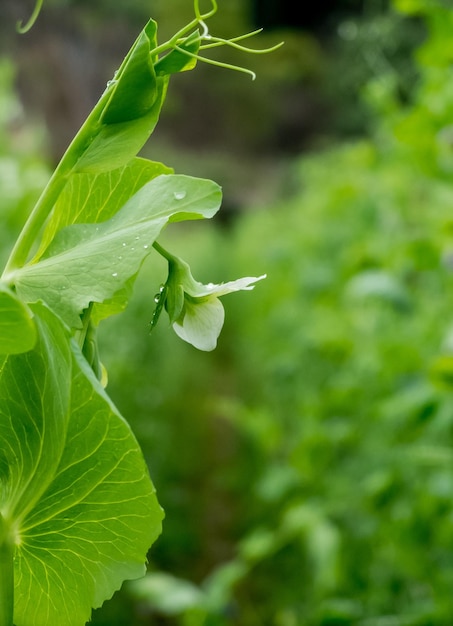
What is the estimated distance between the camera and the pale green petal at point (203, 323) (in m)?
0.32

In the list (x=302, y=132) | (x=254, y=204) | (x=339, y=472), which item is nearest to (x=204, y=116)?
(x=302, y=132)

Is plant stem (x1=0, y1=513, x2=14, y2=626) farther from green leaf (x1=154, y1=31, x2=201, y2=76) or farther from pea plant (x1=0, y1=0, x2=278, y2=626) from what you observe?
green leaf (x1=154, y1=31, x2=201, y2=76)

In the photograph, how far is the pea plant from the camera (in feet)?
0.90

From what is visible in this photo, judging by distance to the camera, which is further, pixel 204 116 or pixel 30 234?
pixel 204 116

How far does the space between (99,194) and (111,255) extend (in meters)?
0.05

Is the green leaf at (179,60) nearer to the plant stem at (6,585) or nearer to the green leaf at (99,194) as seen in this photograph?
the green leaf at (99,194)

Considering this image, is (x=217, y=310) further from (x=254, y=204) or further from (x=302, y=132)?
(x=254, y=204)

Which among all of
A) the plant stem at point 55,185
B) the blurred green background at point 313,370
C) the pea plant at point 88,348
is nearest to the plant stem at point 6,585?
the pea plant at point 88,348

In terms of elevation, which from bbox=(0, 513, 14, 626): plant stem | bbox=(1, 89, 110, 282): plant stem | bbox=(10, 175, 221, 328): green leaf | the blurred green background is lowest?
the blurred green background

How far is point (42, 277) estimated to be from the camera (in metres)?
0.29

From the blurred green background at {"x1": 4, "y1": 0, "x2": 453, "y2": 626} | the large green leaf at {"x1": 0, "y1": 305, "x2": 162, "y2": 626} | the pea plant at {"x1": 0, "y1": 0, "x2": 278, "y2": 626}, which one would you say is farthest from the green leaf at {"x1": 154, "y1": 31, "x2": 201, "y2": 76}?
→ the blurred green background at {"x1": 4, "y1": 0, "x2": 453, "y2": 626}

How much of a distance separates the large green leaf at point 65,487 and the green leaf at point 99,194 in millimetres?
71

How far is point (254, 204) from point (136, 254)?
9898 mm

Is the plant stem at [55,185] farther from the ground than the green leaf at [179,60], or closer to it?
closer to it
